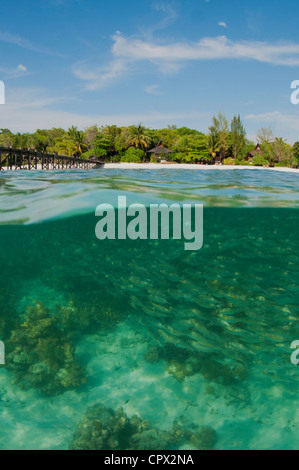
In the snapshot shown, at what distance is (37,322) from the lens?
9.31 m

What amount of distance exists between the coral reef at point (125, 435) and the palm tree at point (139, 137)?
7615 cm

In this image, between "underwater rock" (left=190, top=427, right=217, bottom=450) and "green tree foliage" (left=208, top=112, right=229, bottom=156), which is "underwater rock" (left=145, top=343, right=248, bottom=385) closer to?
"underwater rock" (left=190, top=427, right=217, bottom=450)

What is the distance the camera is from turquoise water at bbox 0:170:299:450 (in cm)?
685

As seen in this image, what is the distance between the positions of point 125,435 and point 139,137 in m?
77.2

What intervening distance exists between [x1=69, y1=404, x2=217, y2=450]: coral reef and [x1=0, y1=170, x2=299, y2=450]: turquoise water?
2cm

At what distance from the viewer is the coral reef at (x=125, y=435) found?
238 inches

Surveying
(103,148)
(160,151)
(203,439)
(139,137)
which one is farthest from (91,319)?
(139,137)

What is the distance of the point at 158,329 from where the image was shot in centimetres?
945

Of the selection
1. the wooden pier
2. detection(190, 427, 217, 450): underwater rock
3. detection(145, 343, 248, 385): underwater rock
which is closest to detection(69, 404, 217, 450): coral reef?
detection(190, 427, 217, 450): underwater rock

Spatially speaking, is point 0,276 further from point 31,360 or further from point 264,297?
point 264,297

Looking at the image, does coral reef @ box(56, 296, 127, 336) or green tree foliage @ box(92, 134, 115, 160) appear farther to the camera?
green tree foliage @ box(92, 134, 115, 160)

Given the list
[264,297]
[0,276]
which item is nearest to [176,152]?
[0,276]

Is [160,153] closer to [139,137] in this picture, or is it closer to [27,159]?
[139,137]

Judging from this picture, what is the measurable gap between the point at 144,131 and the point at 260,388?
77418 millimetres
